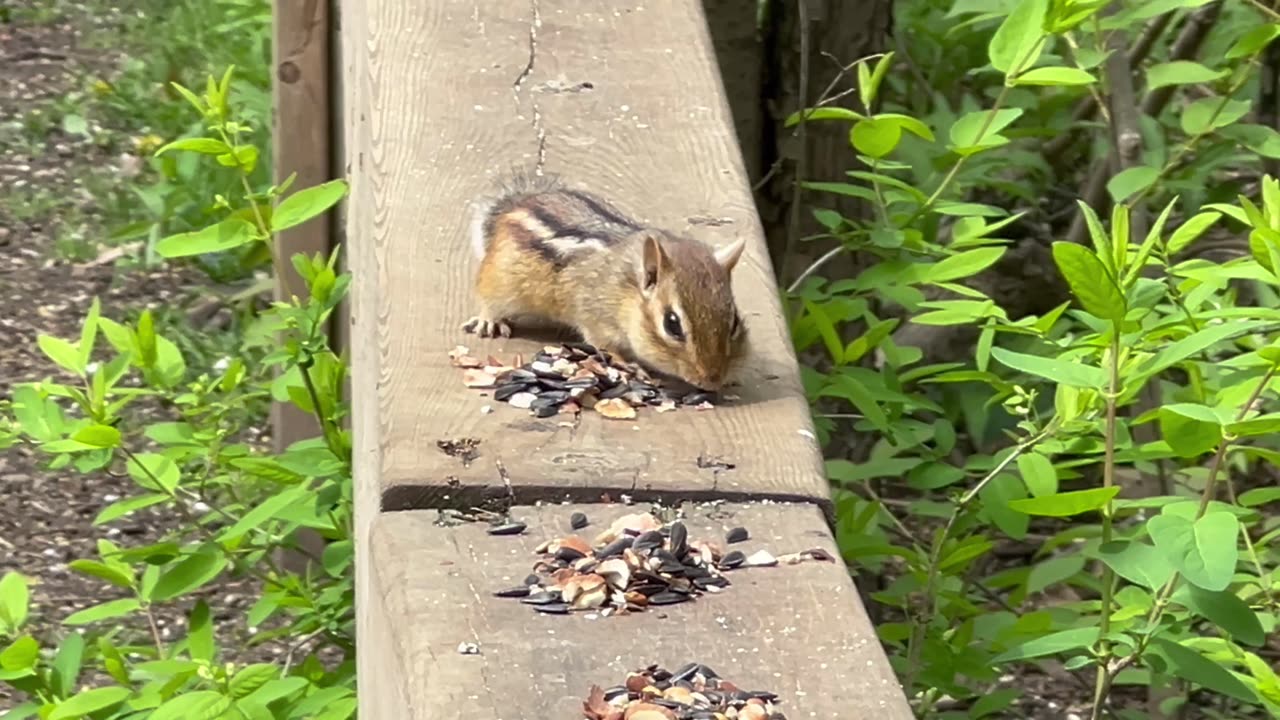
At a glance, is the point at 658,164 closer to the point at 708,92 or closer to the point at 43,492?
the point at 708,92

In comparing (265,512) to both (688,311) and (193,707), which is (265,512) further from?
(688,311)

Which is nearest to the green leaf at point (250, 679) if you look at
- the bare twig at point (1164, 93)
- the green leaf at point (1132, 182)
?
the green leaf at point (1132, 182)

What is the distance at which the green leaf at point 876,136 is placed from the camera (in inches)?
114

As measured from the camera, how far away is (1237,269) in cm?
251

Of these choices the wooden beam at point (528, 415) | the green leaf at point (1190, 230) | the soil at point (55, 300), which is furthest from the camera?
the soil at point (55, 300)

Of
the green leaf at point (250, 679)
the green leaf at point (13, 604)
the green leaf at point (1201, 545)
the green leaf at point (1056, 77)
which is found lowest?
the green leaf at point (250, 679)

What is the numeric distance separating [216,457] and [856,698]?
1.83 meters

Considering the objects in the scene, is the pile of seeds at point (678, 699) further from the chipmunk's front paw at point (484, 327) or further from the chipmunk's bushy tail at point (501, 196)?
the chipmunk's bushy tail at point (501, 196)

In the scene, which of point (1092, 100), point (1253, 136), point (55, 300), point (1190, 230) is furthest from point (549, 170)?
point (55, 300)

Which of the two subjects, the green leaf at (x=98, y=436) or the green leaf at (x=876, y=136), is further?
the green leaf at (x=876, y=136)

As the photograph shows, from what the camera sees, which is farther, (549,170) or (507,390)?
(549,170)

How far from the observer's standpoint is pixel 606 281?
9.21 ft

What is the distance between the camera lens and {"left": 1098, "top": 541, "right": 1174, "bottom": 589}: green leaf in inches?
86.7

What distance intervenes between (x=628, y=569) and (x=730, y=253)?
85 centimetres
